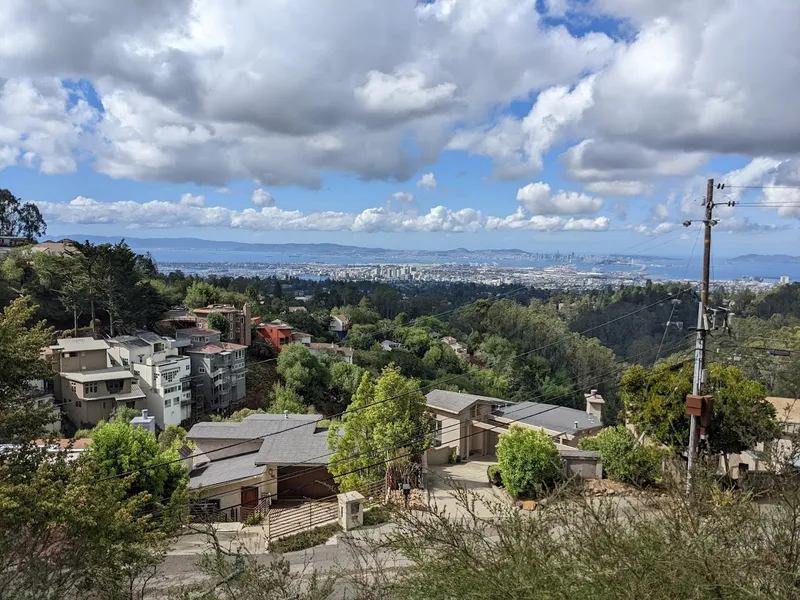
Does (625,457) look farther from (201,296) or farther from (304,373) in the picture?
(201,296)

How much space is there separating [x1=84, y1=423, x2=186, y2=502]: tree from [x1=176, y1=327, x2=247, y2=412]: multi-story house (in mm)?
15000

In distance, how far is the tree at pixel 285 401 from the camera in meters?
24.8

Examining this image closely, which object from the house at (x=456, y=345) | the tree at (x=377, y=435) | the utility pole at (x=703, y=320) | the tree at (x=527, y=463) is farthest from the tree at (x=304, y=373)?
the utility pole at (x=703, y=320)

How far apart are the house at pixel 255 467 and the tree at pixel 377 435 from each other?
0.55 metres

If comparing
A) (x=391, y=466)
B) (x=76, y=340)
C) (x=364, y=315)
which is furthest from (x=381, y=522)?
(x=364, y=315)

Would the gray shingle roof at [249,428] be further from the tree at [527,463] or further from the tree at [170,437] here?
the tree at [527,463]

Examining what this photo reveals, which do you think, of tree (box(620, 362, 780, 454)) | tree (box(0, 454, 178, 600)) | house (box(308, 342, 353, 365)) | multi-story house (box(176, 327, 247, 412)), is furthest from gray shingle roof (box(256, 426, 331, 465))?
house (box(308, 342, 353, 365))

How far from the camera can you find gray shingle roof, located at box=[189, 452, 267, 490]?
13773mm

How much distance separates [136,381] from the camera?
80.5 ft

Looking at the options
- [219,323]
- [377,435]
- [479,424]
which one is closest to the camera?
[377,435]

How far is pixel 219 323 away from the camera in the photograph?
34062 millimetres

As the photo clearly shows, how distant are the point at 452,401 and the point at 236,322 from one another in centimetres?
1970

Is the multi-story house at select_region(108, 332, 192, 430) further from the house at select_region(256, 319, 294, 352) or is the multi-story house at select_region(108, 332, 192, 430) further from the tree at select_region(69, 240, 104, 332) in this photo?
the house at select_region(256, 319, 294, 352)

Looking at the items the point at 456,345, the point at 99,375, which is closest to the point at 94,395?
the point at 99,375
